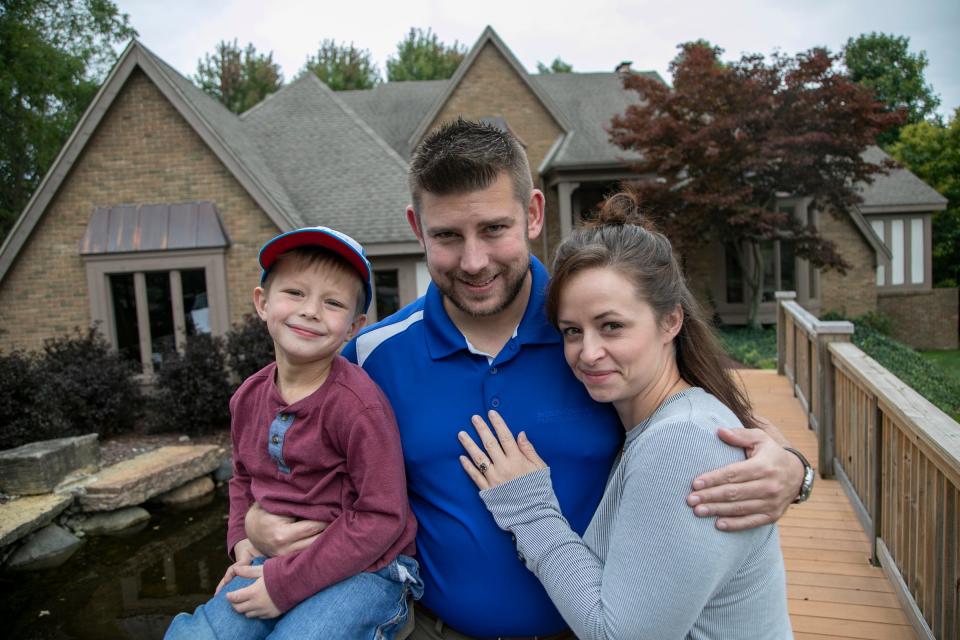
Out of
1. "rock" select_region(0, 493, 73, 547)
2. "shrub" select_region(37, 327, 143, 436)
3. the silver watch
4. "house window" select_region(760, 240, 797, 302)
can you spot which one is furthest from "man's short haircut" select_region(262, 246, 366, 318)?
"house window" select_region(760, 240, 797, 302)

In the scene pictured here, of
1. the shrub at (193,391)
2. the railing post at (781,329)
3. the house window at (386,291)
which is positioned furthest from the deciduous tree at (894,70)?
the shrub at (193,391)

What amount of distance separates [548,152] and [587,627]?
16467mm

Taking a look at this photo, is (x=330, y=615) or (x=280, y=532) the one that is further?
(x=280, y=532)

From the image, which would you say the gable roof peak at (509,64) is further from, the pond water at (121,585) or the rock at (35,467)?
the pond water at (121,585)

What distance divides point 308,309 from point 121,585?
4.86 metres

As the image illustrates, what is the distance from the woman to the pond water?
4.27m

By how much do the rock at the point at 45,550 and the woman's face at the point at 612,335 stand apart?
20.5 feet

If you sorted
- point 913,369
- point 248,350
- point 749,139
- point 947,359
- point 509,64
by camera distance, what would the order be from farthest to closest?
point 509,64 < point 947,359 < point 749,139 < point 913,369 < point 248,350

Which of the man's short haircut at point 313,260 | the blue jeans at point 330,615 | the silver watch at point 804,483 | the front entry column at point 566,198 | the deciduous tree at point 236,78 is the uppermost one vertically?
the deciduous tree at point 236,78

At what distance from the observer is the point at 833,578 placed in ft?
12.5

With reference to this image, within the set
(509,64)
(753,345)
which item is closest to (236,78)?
(509,64)

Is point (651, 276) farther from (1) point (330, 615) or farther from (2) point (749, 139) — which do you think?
(2) point (749, 139)

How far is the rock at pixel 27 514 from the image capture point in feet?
19.3

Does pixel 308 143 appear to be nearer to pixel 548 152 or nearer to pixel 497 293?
pixel 548 152
